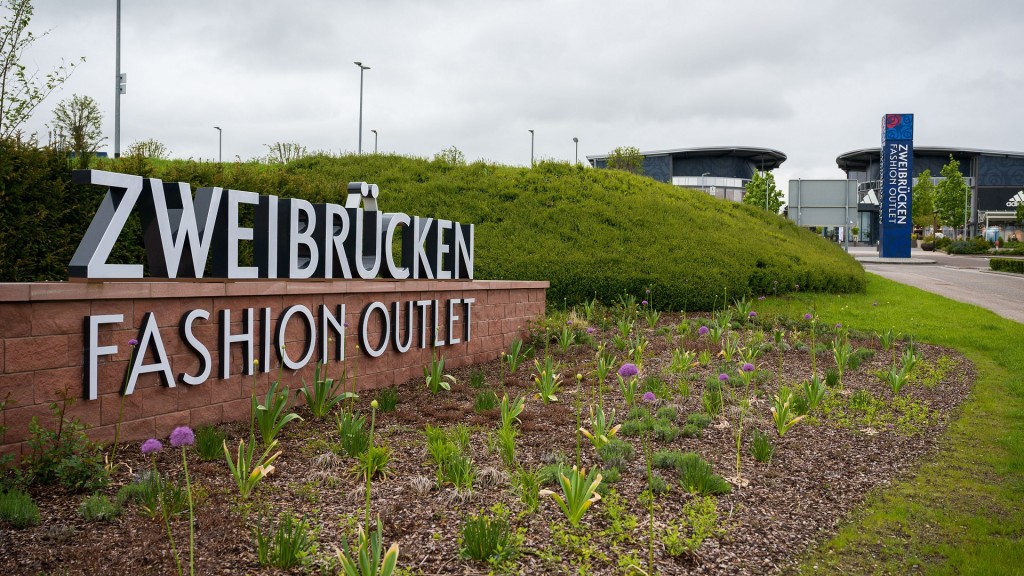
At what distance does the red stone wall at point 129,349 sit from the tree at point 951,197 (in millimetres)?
64650

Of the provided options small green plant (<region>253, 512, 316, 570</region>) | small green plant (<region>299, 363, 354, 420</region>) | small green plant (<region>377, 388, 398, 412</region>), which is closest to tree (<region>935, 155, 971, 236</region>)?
small green plant (<region>377, 388, 398, 412</region>)

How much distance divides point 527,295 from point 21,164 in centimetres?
662

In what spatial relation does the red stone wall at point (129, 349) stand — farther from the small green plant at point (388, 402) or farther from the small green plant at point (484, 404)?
the small green plant at point (484, 404)

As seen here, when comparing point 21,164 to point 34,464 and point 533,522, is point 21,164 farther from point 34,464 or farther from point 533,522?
point 533,522

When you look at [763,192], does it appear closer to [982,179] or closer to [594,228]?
[982,179]

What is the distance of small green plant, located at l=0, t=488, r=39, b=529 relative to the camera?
11.6 feet

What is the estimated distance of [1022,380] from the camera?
8.25m

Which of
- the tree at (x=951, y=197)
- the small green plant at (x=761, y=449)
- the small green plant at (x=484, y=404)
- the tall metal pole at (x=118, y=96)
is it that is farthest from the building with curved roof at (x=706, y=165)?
the small green plant at (x=761, y=449)

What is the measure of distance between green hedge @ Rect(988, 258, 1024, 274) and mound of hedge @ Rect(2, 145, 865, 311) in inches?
386

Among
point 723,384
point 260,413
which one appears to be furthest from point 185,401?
point 723,384

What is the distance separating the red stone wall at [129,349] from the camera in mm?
4316

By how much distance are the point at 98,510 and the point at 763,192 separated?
61.2 metres

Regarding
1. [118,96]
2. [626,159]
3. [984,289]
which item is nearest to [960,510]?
[984,289]

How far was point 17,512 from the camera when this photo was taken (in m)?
3.54
